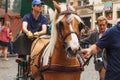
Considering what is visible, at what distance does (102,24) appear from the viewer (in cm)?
679

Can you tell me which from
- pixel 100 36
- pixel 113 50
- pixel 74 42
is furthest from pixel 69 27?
pixel 100 36

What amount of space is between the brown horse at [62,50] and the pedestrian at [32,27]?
47.7 inches

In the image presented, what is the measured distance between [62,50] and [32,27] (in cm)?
207

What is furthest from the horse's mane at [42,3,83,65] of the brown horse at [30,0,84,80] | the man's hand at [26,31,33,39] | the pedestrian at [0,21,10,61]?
the pedestrian at [0,21,10,61]

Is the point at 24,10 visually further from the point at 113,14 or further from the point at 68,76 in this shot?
the point at 113,14

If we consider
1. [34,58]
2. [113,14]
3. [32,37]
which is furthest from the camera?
[113,14]

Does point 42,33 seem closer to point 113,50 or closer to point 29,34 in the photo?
point 29,34

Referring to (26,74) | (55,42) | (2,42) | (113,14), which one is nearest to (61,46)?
(55,42)

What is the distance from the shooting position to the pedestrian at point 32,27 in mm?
7180

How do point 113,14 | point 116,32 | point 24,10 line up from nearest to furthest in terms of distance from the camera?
1. point 116,32
2. point 24,10
3. point 113,14

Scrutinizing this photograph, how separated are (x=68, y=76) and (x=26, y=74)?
2.08m

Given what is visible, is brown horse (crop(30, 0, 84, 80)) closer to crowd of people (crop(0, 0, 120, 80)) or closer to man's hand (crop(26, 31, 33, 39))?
crowd of people (crop(0, 0, 120, 80))

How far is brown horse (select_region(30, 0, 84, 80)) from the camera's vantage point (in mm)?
5035

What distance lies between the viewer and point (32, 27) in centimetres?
739
